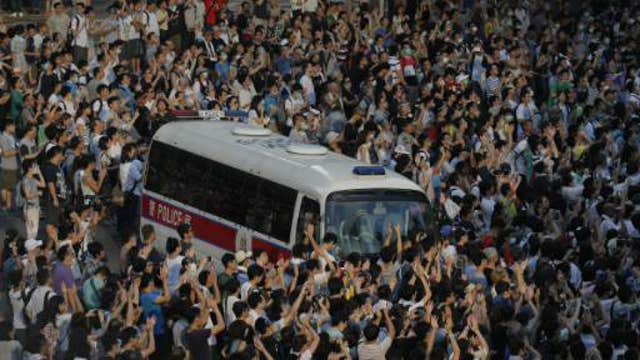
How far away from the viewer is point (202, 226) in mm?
22250

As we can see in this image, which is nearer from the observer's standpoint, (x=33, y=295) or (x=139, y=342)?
(x=139, y=342)

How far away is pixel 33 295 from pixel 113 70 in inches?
407

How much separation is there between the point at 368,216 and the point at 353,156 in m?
4.22

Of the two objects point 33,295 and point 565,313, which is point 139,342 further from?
point 565,313

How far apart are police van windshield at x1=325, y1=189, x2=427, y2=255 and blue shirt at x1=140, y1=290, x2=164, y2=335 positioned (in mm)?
3274

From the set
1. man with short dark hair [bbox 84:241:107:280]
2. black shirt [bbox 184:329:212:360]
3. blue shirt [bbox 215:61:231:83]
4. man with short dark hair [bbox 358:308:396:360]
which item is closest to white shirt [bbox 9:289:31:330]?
man with short dark hair [bbox 84:241:107:280]

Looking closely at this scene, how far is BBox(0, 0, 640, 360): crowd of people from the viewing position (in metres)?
17.0

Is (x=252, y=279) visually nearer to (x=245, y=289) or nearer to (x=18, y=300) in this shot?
(x=245, y=289)

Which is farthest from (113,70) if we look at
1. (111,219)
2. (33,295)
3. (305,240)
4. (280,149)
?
(33,295)

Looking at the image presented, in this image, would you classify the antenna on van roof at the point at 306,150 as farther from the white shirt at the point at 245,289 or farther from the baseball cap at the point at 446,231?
the white shirt at the point at 245,289

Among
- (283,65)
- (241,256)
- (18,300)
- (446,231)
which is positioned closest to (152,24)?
(283,65)

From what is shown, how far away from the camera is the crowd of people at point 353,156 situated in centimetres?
1695

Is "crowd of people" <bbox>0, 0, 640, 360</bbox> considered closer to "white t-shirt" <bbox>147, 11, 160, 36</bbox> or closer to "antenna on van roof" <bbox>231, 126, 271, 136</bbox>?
"white t-shirt" <bbox>147, 11, 160, 36</bbox>

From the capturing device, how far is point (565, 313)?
727 inches
